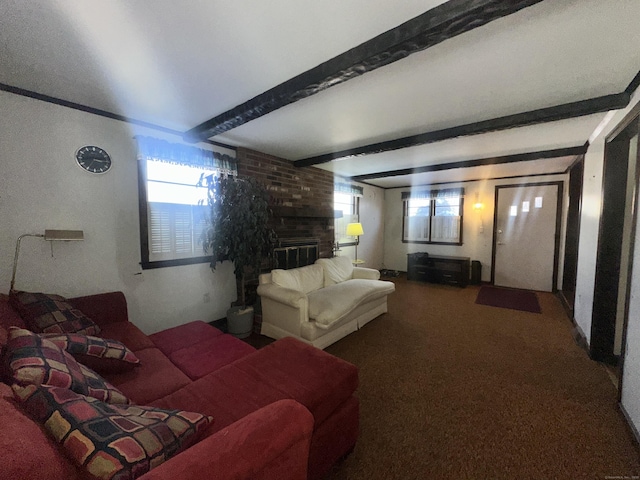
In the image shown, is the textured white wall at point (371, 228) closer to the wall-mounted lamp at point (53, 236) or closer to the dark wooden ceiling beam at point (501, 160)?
the dark wooden ceiling beam at point (501, 160)

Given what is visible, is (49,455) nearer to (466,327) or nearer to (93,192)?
(93,192)

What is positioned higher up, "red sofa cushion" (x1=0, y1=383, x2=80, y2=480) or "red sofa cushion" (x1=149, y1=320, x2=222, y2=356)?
"red sofa cushion" (x1=0, y1=383, x2=80, y2=480)

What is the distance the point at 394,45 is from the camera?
1.34 m

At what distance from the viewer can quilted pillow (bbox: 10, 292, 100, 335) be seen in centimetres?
167

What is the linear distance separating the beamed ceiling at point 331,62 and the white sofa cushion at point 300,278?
1.65 m

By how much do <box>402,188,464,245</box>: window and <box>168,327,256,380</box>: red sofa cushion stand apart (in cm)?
546

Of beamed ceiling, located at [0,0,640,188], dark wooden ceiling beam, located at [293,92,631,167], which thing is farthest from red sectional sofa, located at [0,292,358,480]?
dark wooden ceiling beam, located at [293,92,631,167]

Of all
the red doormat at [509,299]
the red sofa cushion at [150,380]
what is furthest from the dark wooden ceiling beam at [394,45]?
the red doormat at [509,299]

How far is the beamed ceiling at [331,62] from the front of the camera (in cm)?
124

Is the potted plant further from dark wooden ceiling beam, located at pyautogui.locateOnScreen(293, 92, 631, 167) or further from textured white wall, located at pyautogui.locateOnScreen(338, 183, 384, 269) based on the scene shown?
textured white wall, located at pyautogui.locateOnScreen(338, 183, 384, 269)

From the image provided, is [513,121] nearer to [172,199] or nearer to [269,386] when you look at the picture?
[269,386]

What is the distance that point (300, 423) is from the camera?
3.19 feet

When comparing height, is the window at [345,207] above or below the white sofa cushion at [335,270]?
above

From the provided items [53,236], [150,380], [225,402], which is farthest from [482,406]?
[53,236]
